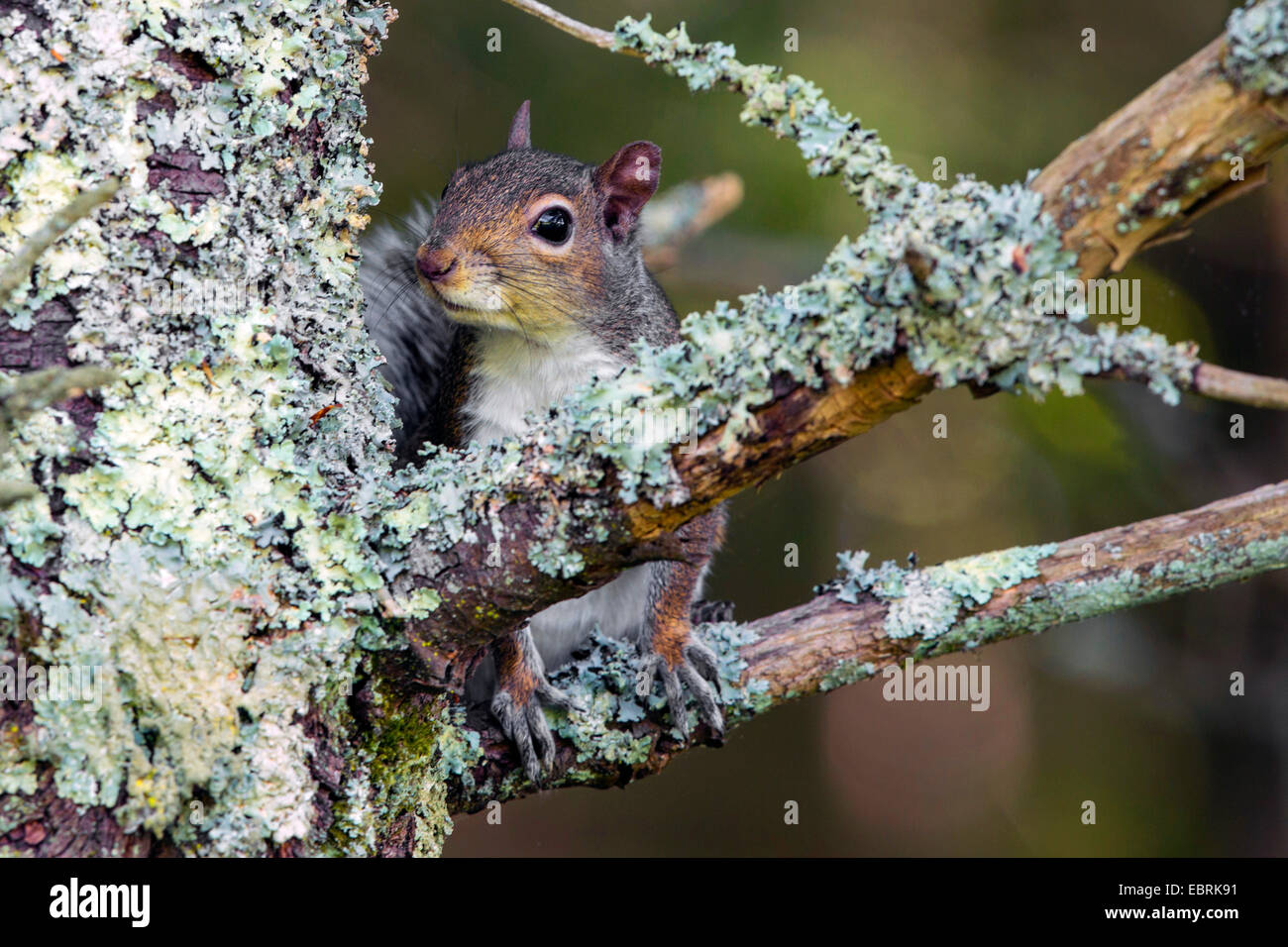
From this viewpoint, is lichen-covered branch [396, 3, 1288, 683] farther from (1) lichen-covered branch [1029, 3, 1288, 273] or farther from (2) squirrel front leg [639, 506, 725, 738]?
(2) squirrel front leg [639, 506, 725, 738]

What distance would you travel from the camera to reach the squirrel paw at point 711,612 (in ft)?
5.42

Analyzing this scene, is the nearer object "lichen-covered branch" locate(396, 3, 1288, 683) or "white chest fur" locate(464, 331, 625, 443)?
"lichen-covered branch" locate(396, 3, 1288, 683)

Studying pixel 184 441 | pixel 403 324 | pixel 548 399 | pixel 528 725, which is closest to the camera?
pixel 184 441

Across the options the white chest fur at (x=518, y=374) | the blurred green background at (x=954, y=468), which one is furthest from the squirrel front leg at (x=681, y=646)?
the blurred green background at (x=954, y=468)

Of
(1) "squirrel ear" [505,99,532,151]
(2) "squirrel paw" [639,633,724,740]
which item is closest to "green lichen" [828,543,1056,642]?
(2) "squirrel paw" [639,633,724,740]

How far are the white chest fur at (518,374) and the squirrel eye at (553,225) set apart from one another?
0.14 metres

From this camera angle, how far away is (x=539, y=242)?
163cm

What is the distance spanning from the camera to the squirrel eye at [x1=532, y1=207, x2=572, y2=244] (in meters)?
1.63

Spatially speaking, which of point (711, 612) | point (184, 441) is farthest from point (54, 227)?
point (711, 612)

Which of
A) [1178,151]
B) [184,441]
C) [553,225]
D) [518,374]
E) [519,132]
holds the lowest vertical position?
[184,441]

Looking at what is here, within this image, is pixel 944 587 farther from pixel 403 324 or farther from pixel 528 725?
pixel 403 324

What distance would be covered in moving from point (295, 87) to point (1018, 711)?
7.79 ft

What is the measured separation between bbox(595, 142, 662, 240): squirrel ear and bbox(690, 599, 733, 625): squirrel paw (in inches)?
21.3

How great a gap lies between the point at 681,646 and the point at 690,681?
0.05 metres
